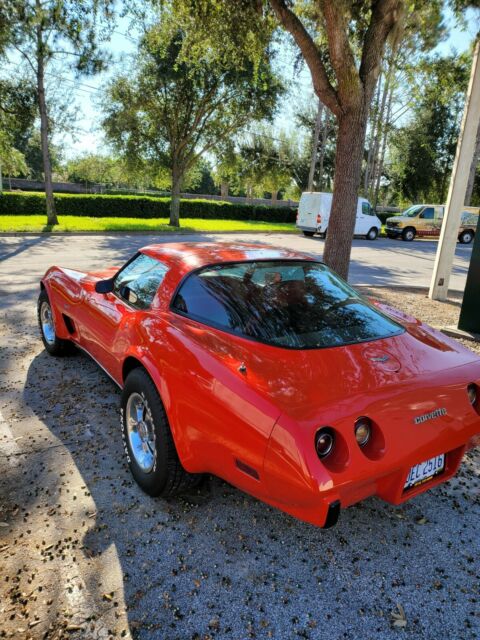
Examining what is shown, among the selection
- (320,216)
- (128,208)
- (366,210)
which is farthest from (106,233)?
(366,210)

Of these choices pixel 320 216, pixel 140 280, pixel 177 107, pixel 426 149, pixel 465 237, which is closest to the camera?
pixel 140 280

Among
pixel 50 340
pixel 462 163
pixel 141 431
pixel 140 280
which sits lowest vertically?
pixel 50 340

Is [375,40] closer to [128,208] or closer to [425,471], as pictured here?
[425,471]

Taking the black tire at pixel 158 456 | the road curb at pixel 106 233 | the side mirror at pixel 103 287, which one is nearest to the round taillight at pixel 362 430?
the black tire at pixel 158 456

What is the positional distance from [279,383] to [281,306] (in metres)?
0.78

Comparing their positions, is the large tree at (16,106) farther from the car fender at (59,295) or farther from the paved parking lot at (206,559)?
the paved parking lot at (206,559)

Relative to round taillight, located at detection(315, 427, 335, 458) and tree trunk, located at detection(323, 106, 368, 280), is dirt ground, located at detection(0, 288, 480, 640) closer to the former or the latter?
round taillight, located at detection(315, 427, 335, 458)

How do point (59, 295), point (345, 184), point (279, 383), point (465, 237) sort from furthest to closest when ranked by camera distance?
point (465, 237) → point (345, 184) → point (59, 295) → point (279, 383)

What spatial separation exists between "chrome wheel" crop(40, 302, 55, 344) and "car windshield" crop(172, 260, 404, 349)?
2.39 metres

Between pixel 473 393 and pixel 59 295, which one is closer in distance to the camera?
pixel 473 393

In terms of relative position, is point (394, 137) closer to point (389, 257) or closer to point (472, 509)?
point (389, 257)

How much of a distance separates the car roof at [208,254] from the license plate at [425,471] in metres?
1.64

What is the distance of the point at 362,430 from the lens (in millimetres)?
2021

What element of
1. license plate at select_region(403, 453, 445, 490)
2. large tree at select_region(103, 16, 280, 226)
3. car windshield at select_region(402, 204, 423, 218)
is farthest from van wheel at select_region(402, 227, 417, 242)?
license plate at select_region(403, 453, 445, 490)
